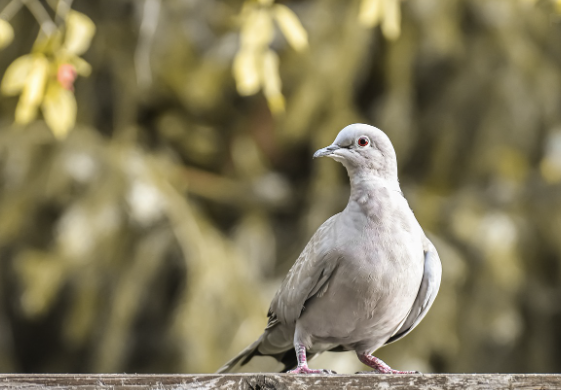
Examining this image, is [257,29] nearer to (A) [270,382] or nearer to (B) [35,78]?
(B) [35,78]

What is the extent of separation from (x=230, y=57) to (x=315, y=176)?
3.03ft

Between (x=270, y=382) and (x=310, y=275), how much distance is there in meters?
0.41

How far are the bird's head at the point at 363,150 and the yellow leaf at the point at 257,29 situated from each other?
718 mm

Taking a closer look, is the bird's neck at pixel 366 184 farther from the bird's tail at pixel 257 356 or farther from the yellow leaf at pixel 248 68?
the yellow leaf at pixel 248 68

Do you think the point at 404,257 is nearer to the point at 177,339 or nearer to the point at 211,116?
the point at 177,339

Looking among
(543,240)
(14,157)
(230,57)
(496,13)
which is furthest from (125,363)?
(496,13)

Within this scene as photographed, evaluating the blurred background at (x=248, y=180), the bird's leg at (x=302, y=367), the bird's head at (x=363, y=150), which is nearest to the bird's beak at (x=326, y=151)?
the bird's head at (x=363, y=150)

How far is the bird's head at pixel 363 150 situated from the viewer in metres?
1.87

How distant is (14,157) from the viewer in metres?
4.23

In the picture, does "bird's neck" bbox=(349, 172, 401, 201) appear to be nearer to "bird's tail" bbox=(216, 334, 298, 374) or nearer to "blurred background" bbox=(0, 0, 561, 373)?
"bird's tail" bbox=(216, 334, 298, 374)

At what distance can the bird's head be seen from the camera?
1868mm

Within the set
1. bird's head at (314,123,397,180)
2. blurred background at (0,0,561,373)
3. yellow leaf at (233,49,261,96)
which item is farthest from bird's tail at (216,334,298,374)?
blurred background at (0,0,561,373)

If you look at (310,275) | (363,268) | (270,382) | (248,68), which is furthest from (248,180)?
(270,382)

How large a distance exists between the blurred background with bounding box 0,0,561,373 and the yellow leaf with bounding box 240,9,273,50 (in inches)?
55.1
